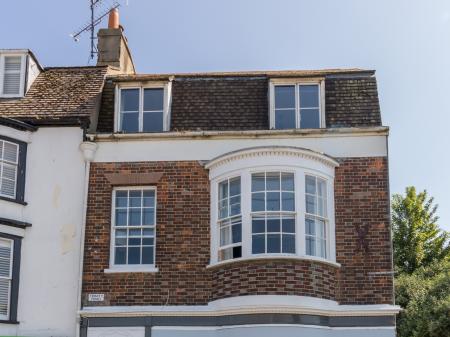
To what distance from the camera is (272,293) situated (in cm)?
1645

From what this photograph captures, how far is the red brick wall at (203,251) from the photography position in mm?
16875

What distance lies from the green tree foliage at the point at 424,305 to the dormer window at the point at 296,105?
42.5ft

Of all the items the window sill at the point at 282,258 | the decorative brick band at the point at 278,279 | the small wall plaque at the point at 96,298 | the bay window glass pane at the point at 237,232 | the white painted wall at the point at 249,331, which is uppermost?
the bay window glass pane at the point at 237,232

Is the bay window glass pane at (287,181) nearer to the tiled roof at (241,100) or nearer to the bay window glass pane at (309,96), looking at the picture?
the tiled roof at (241,100)

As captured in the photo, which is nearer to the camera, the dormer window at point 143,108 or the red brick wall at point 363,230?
the red brick wall at point 363,230

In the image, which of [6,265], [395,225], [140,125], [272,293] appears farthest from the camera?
[395,225]

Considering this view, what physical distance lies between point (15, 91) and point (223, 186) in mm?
6123

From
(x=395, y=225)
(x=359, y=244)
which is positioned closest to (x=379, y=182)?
(x=359, y=244)

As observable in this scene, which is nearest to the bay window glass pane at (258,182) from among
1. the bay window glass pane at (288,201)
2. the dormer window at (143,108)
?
the bay window glass pane at (288,201)

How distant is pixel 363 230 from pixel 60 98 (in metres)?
8.04

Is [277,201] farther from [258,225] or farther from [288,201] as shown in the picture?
[258,225]

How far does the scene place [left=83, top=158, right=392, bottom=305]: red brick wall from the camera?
55.4 feet

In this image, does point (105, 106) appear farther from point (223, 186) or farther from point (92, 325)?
point (92, 325)

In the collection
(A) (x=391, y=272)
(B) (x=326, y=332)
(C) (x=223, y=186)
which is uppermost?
(C) (x=223, y=186)
